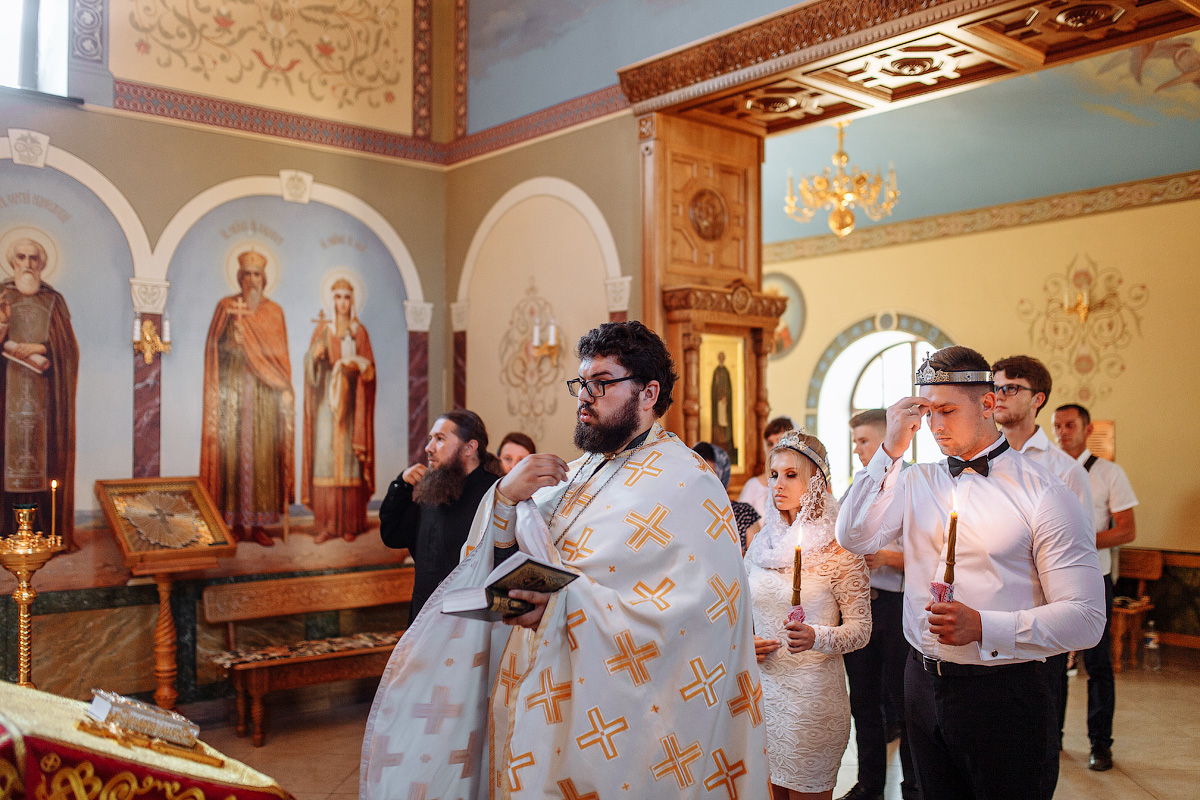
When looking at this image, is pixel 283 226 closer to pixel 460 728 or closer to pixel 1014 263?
pixel 460 728

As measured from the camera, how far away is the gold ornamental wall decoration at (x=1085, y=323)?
9836mm

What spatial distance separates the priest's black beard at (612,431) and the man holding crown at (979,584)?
80 centimetres

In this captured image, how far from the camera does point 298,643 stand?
6543 mm

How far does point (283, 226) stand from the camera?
22.4 ft

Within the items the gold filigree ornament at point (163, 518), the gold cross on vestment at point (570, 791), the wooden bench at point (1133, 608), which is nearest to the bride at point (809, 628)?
the gold cross on vestment at point (570, 791)

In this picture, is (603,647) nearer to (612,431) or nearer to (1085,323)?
(612,431)

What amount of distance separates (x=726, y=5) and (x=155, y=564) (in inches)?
177

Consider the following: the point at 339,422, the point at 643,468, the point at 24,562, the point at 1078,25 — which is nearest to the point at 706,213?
the point at 1078,25

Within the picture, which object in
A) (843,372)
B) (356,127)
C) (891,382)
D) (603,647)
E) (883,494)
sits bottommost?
(603,647)

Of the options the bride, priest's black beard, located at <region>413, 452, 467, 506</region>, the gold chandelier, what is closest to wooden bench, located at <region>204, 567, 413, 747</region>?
priest's black beard, located at <region>413, 452, 467, 506</region>

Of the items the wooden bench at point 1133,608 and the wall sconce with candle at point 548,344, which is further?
the wooden bench at point 1133,608

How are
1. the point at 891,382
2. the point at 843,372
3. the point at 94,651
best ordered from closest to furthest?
the point at 94,651, the point at 891,382, the point at 843,372

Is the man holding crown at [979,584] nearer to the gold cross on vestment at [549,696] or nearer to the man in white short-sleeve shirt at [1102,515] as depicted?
the gold cross on vestment at [549,696]

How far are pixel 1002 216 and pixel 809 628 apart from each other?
8917 mm
